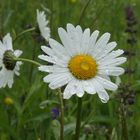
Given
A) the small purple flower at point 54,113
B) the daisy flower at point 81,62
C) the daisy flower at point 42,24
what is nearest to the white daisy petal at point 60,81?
the daisy flower at point 81,62

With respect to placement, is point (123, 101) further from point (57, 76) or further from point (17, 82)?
point (17, 82)

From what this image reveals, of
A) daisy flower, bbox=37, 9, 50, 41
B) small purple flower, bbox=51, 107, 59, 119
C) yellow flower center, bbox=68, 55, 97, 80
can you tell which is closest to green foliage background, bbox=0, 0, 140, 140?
small purple flower, bbox=51, 107, 59, 119

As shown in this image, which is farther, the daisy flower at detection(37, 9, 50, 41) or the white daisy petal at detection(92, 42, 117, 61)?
the daisy flower at detection(37, 9, 50, 41)

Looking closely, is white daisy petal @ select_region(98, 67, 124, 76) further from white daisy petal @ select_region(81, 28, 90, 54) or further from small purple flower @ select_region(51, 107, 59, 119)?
small purple flower @ select_region(51, 107, 59, 119)

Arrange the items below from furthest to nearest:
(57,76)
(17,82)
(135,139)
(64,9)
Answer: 1. (64,9)
2. (17,82)
3. (135,139)
4. (57,76)

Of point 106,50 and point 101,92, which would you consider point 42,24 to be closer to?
point 106,50

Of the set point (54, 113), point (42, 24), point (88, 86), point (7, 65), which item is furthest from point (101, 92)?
point (42, 24)

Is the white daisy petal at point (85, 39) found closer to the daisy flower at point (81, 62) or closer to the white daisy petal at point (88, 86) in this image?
the daisy flower at point (81, 62)

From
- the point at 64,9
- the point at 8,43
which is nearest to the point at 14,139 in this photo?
the point at 8,43
